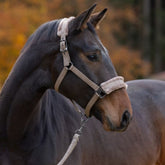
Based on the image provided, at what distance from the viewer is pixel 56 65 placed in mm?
3564

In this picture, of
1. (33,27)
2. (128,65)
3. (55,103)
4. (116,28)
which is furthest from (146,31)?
(55,103)

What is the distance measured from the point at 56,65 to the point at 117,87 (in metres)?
0.54

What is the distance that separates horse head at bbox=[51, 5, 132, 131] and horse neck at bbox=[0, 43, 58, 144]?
0.14 meters

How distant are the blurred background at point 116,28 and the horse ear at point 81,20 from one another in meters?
9.61

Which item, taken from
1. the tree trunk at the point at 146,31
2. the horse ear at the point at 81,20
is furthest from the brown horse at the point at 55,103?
the tree trunk at the point at 146,31

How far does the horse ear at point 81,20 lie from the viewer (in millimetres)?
3426

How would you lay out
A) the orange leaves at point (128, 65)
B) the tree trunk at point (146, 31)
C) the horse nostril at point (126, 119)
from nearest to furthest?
the horse nostril at point (126, 119) < the orange leaves at point (128, 65) < the tree trunk at point (146, 31)

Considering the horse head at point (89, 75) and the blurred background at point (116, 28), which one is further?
the blurred background at point (116, 28)

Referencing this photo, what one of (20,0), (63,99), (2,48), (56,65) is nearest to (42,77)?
(56,65)

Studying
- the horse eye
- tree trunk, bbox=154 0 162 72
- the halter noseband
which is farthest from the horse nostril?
tree trunk, bbox=154 0 162 72

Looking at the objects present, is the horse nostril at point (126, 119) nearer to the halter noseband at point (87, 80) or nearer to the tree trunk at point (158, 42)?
the halter noseband at point (87, 80)

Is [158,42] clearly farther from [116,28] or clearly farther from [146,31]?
[116,28]

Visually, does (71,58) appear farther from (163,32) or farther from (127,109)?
(163,32)

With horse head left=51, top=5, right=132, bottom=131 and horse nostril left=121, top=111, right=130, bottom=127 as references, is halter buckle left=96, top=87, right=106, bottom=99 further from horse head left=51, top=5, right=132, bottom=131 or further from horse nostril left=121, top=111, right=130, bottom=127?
horse nostril left=121, top=111, right=130, bottom=127
